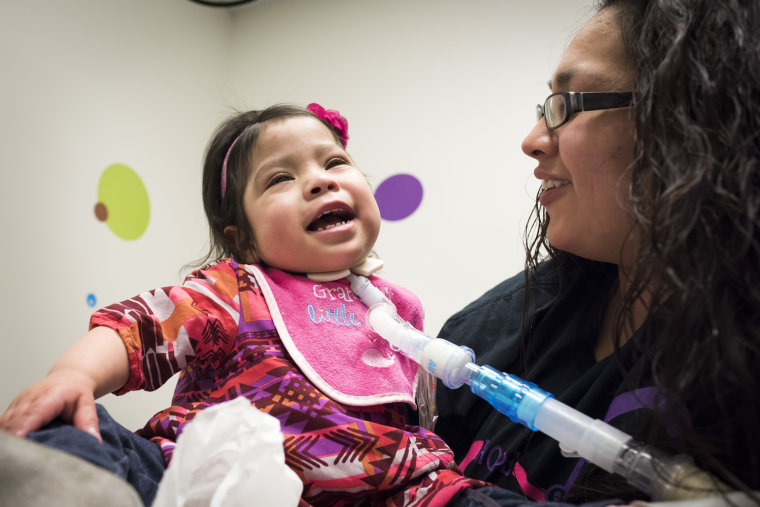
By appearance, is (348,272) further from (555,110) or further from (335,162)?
(555,110)

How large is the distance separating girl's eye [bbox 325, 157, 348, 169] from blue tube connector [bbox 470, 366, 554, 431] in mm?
547

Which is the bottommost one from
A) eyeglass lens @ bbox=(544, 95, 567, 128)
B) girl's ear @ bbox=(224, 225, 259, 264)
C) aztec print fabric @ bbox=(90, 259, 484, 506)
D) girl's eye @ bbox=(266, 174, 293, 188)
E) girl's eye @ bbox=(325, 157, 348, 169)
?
aztec print fabric @ bbox=(90, 259, 484, 506)

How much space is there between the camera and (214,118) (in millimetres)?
2207

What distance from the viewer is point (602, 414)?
2.73ft

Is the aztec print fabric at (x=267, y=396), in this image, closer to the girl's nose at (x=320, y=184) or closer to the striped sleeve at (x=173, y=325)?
the striped sleeve at (x=173, y=325)

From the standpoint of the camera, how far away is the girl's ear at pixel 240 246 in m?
1.13

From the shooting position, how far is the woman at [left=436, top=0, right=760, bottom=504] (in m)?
0.58

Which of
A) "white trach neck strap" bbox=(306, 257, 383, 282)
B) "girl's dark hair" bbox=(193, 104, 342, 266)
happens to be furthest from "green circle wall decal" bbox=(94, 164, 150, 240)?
"white trach neck strap" bbox=(306, 257, 383, 282)

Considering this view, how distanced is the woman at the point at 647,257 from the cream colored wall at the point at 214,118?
33.3 inches

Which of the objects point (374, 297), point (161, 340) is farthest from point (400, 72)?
A: point (161, 340)

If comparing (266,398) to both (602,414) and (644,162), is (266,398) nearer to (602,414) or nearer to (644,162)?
(602,414)

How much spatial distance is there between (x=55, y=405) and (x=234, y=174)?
2.16ft

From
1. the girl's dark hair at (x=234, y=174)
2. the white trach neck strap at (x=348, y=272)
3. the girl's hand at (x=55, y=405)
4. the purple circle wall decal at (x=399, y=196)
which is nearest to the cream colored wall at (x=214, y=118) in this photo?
the purple circle wall decal at (x=399, y=196)

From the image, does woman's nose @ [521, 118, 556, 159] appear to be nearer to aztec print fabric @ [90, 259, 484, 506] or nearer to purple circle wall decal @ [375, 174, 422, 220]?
aztec print fabric @ [90, 259, 484, 506]
